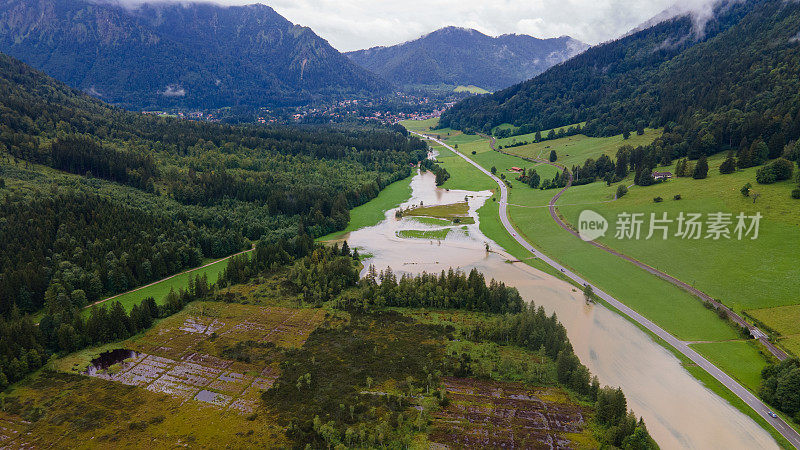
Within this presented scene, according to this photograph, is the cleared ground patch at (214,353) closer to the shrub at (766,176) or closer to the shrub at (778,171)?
the shrub at (766,176)

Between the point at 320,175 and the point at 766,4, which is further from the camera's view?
the point at 766,4

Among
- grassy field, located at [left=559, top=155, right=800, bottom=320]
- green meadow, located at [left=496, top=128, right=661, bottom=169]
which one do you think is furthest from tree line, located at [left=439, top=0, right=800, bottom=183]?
grassy field, located at [left=559, top=155, right=800, bottom=320]

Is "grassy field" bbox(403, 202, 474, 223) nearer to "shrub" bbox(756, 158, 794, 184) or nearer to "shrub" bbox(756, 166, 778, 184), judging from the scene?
"shrub" bbox(756, 166, 778, 184)

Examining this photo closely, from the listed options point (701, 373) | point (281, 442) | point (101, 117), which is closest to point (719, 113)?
point (701, 373)

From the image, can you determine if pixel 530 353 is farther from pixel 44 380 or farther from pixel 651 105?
pixel 651 105

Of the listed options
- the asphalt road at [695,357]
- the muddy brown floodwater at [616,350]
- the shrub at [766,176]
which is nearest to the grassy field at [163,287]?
the muddy brown floodwater at [616,350]

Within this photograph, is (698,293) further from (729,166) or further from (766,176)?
(729,166)
